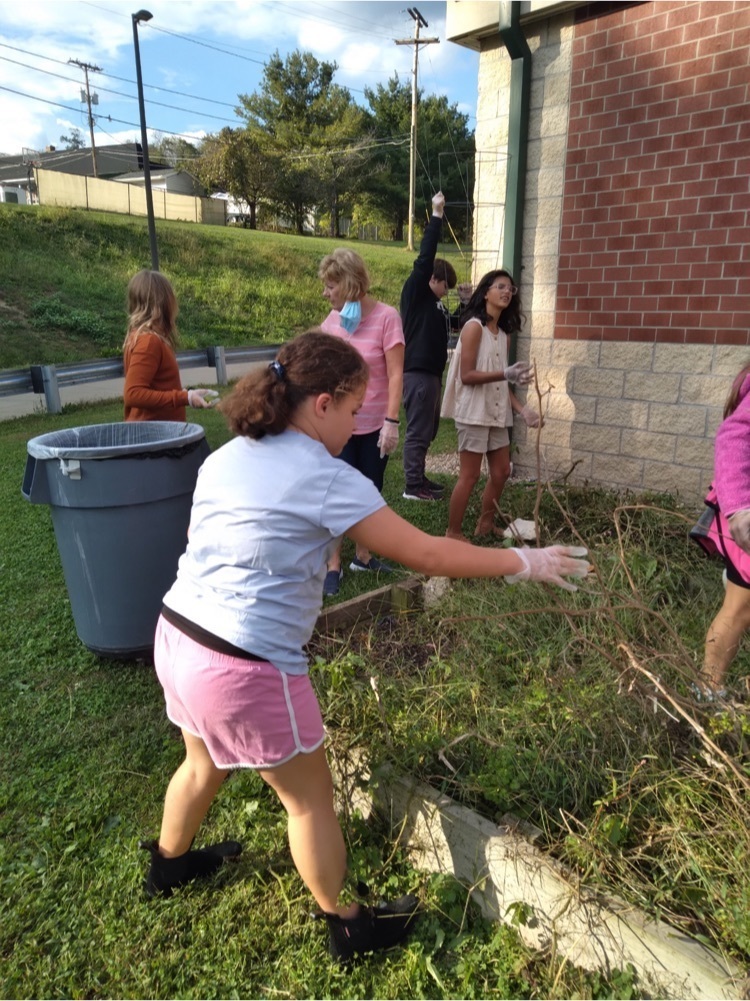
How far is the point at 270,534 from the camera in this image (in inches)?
69.2

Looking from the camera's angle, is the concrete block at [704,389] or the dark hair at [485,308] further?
the concrete block at [704,389]

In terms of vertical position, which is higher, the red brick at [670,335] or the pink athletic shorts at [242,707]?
the red brick at [670,335]

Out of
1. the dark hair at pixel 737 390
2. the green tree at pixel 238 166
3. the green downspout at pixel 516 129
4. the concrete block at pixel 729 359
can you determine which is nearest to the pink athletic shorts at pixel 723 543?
the dark hair at pixel 737 390

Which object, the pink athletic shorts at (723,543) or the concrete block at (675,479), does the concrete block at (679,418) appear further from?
the pink athletic shorts at (723,543)

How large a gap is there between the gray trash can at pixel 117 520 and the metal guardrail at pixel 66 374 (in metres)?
6.97

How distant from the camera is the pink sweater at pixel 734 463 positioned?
7.56 ft

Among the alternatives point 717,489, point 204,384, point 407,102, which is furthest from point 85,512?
point 407,102

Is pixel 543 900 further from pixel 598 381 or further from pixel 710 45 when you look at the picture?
pixel 710 45

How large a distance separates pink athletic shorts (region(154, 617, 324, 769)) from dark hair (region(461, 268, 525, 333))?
→ 3332 millimetres

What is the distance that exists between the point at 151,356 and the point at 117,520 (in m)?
0.98

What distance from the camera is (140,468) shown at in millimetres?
3230

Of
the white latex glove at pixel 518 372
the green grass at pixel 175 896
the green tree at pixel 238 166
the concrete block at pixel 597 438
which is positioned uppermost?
the green tree at pixel 238 166

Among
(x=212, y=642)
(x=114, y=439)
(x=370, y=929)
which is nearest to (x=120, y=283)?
(x=114, y=439)

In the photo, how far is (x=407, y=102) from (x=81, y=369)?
41.6 meters
